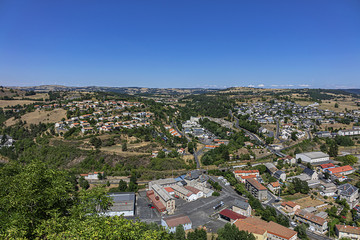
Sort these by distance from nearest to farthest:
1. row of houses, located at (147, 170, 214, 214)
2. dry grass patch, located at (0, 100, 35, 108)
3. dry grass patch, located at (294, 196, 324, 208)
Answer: row of houses, located at (147, 170, 214, 214), dry grass patch, located at (294, 196, 324, 208), dry grass patch, located at (0, 100, 35, 108)

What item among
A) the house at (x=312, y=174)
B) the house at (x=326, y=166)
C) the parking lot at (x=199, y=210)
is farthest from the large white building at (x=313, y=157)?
the parking lot at (x=199, y=210)

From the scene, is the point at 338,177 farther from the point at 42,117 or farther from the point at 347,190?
the point at 42,117

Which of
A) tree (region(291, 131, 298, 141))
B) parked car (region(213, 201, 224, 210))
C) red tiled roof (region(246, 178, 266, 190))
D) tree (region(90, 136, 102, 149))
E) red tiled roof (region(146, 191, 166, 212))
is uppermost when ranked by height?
tree (region(90, 136, 102, 149))

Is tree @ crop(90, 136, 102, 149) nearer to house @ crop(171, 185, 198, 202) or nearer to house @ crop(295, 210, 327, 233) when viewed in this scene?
house @ crop(171, 185, 198, 202)

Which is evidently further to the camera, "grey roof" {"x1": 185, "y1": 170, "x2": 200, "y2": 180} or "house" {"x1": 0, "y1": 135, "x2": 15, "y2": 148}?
"house" {"x1": 0, "y1": 135, "x2": 15, "y2": 148}

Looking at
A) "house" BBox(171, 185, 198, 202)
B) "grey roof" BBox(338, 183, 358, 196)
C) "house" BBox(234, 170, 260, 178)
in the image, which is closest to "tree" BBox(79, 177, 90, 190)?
"house" BBox(171, 185, 198, 202)

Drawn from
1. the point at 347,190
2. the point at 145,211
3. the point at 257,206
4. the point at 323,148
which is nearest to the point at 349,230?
the point at 257,206
